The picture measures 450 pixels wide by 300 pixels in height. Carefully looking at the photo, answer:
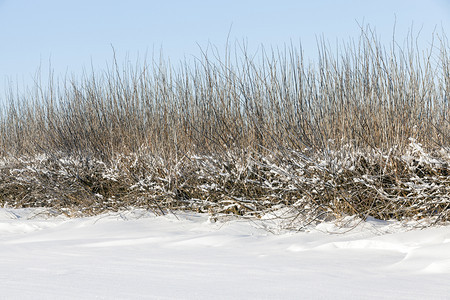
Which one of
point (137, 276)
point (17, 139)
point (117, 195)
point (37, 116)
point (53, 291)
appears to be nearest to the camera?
point (53, 291)

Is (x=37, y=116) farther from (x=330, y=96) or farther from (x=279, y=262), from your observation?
(x=279, y=262)

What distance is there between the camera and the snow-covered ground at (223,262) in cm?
277

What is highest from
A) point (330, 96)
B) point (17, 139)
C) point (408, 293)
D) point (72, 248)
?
point (17, 139)

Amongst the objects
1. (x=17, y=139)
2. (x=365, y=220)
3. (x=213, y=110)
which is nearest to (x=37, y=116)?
(x=17, y=139)

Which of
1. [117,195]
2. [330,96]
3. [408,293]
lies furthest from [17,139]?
[408,293]

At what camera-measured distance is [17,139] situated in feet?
31.9

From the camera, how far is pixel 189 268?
3.39 m

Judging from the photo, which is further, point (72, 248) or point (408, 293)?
point (72, 248)

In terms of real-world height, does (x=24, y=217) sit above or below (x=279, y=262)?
above

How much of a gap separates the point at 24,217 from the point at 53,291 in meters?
4.27

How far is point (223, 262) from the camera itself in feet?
11.5

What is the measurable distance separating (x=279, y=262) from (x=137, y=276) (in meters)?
0.92

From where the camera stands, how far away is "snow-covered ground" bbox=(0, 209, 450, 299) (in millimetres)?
2766

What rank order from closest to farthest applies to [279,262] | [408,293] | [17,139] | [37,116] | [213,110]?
[408,293] → [279,262] → [213,110] → [37,116] → [17,139]
